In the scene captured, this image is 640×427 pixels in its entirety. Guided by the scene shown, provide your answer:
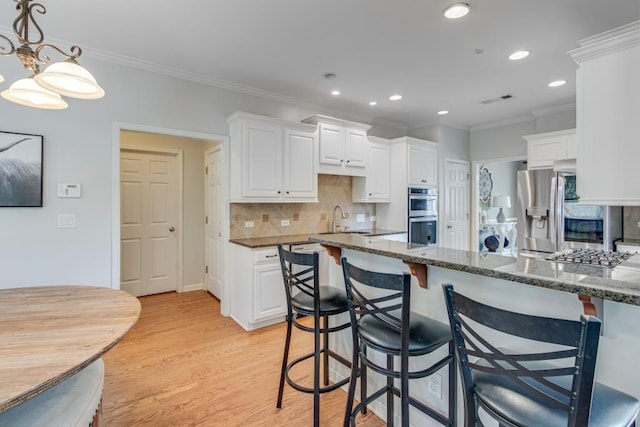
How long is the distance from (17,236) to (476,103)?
17.2ft

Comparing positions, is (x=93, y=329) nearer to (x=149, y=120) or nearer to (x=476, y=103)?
(x=149, y=120)

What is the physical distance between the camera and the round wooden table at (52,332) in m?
0.91

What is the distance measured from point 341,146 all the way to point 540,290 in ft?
10.8

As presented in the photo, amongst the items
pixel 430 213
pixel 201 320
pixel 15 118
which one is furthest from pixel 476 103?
pixel 15 118

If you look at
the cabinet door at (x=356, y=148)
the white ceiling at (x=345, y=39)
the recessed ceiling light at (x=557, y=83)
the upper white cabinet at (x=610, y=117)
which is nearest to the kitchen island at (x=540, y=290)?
the upper white cabinet at (x=610, y=117)

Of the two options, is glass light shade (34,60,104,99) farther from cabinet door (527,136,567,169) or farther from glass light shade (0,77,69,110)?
cabinet door (527,136,567,169)

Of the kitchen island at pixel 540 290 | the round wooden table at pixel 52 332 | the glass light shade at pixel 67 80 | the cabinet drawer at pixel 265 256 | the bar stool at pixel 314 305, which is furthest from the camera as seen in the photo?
the cabinet drawer at pixel 265 256

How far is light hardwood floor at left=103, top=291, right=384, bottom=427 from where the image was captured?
202 cm

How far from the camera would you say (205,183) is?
478cm

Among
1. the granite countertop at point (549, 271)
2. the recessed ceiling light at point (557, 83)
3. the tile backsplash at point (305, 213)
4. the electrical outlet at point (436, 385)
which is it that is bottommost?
the electrical outlet at point (436, 385)

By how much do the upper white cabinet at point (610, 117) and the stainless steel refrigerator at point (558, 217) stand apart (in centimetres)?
159

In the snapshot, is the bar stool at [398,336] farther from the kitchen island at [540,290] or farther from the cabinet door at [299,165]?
the cabinet door at [299,165]

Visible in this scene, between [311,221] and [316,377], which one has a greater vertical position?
[311,221]

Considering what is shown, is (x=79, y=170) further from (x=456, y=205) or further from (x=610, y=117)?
(x=456, y=205)
